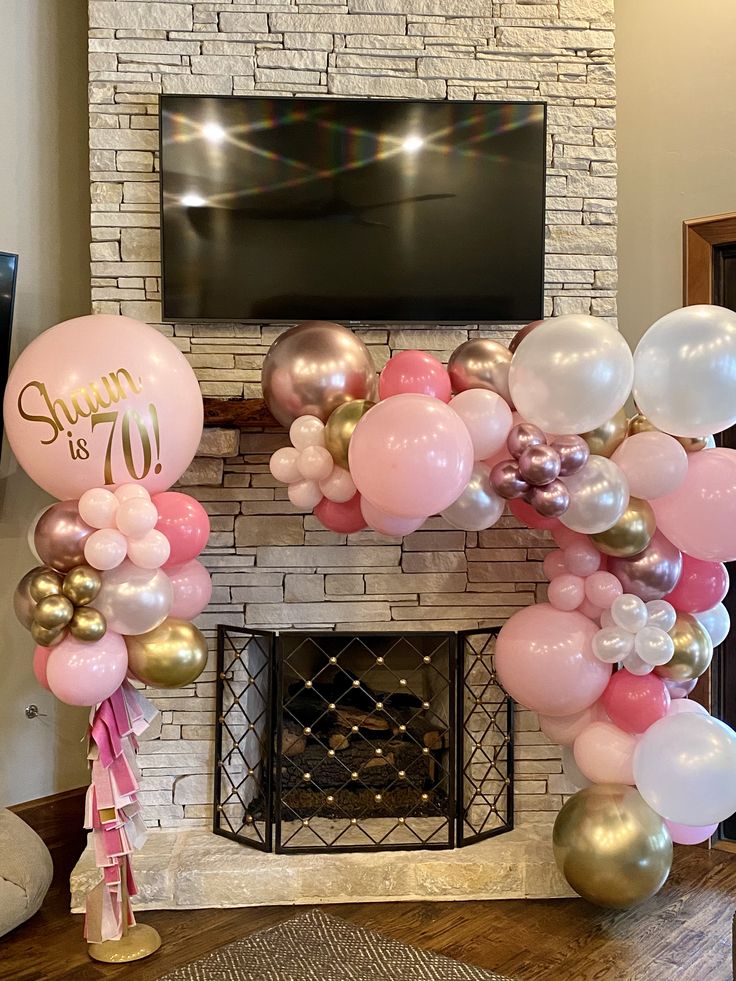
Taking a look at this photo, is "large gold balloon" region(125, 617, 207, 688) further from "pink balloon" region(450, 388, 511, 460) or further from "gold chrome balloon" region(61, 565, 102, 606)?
"pink balloon" region(450, 388, 511, 460)

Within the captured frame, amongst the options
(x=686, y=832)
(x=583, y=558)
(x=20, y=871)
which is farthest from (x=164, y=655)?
(x=686, y=832)

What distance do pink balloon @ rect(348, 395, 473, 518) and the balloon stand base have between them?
49.5 inches

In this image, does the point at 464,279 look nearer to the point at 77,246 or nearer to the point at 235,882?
the point at 77,246

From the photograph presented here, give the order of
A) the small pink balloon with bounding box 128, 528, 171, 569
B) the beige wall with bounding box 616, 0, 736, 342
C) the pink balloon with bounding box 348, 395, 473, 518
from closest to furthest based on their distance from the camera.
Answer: the pink balloon with bounding box 348, 395, 473, 518, the small pink balloon with bounding box 128, 528, 171, 569, the beige wall with bounding box 616, 0, 736, 342

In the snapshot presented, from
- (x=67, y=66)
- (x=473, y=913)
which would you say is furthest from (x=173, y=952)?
(x=67, y=66)

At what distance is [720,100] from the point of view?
318 centimetres

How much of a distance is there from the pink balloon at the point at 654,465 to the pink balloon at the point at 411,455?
1.34 ft

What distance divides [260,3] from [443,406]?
155 centimetres

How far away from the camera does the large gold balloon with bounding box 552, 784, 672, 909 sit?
2369 millimetres

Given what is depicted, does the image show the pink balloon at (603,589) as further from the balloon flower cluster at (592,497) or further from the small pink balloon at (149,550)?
the small pink balloon at (149,550)

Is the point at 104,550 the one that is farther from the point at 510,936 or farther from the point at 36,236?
the point at 510,936

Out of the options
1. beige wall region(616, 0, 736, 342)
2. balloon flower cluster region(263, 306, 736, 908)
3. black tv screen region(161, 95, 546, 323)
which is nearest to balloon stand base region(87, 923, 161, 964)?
balloon flower cluster region(263, 306, 736, 908)

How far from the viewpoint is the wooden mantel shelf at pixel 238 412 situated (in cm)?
269

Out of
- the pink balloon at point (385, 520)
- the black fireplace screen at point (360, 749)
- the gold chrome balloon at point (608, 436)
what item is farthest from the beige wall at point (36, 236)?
the gold chrome balloon at point (608, 436)
